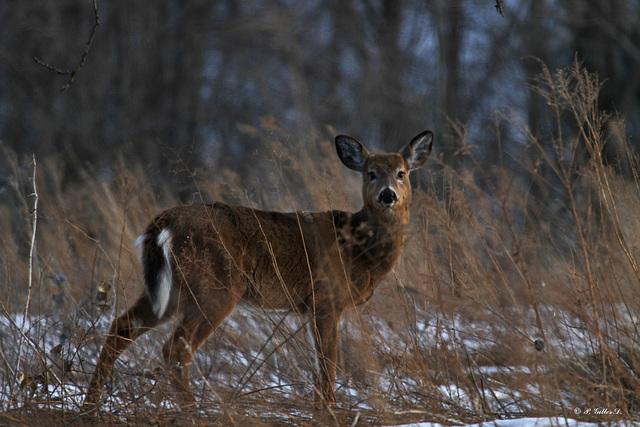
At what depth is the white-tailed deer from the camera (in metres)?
3.77

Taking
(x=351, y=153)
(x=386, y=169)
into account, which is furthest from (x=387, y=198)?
→ (x=351, y=153)

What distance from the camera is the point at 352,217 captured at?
4.65 metres

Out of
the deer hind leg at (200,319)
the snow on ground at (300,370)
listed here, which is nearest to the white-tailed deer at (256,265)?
the deer hind leg at (200,319)

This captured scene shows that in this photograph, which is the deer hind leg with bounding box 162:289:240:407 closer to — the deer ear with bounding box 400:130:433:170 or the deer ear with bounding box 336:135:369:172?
the deer ear with bounding box 336:135:369:172

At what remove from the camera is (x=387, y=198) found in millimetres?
4238

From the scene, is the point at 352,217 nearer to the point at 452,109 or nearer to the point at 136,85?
the point at 452,109

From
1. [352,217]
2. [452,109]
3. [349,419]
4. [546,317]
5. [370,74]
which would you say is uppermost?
[370,74]

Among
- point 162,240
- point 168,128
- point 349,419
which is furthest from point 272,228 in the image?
point 168,128

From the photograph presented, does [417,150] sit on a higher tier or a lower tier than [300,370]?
higher

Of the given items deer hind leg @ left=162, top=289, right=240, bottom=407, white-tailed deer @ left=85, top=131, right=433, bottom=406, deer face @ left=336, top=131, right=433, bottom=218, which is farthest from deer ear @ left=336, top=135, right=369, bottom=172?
deer hind leg @ left=162, top=289, right=240, bottom=407

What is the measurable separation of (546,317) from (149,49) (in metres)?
13.5

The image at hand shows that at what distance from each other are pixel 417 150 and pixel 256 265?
1.37 meters

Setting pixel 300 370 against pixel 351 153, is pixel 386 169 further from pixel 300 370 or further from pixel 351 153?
pixel 300 370

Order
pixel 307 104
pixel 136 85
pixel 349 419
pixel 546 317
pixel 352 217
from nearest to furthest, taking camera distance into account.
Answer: pixel 349 419 < pixel 546 317 < pixel 352 217 < pixel 307 104 < pixel 136 85
